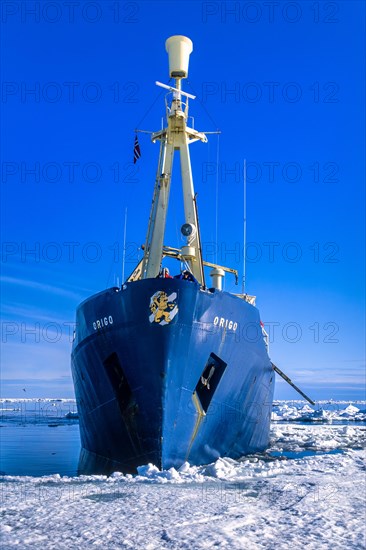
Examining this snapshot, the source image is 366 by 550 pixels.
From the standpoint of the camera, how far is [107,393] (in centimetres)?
1245

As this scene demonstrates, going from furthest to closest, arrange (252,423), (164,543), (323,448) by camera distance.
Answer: (323,448) → (252,423) → (164,543)

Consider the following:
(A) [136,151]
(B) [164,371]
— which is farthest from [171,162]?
(B) [164,371]

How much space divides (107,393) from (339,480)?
5613 mm

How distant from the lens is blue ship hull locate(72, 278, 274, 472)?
37.0 ft

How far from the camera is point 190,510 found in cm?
722

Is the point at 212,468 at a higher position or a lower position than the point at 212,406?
lower

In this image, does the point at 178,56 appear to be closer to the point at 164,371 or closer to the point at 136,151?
the point at 136,151

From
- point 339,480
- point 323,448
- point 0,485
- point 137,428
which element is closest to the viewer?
point 0,485

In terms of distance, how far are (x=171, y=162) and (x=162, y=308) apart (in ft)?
27.1

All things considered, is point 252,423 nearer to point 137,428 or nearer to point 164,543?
point 137,428

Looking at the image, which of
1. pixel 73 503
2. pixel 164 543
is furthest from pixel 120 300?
pixel 164 543

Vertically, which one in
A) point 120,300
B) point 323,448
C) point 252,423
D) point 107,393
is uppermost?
point 120,300

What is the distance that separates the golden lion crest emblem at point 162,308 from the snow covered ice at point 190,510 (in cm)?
318

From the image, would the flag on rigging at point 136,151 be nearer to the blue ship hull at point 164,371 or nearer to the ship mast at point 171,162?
the ship mast at point 171,162
